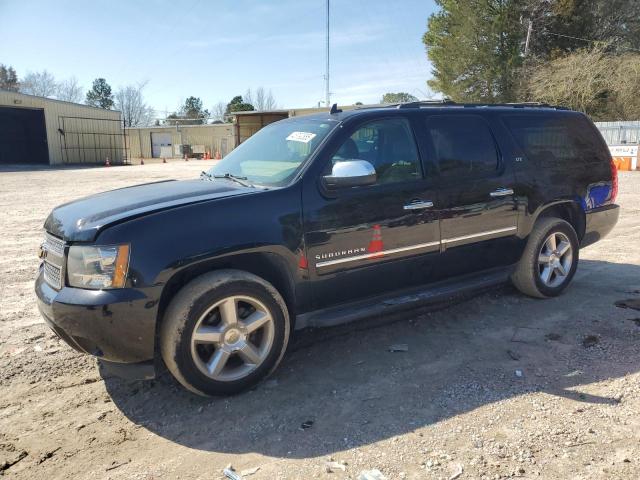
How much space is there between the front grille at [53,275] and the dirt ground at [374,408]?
2.59 feet

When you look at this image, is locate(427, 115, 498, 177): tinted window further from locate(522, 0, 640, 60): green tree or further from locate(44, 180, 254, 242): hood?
locate(522, 0, 640, 60): green tree

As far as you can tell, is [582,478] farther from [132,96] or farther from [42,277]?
[132,96]

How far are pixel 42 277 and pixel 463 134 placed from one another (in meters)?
3.56

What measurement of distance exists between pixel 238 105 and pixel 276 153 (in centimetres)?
7323

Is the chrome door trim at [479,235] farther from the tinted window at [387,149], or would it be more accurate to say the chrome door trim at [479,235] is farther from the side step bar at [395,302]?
the tinted window at [387,149]

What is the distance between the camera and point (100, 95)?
91.1 metres

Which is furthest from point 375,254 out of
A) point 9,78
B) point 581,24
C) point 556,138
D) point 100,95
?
point 100,95

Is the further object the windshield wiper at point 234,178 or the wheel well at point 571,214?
the wheel well at point 571,214

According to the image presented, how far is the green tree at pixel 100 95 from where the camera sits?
91125 mm

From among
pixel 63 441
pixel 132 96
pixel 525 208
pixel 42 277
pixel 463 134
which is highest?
pixel 132 96

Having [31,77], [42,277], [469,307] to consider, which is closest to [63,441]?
[42,277]

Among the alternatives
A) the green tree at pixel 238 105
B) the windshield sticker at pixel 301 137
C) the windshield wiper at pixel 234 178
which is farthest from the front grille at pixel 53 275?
the green tree at pixel 238 105

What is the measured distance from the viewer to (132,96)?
8762 centimetres

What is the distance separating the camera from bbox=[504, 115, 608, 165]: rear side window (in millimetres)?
4875
